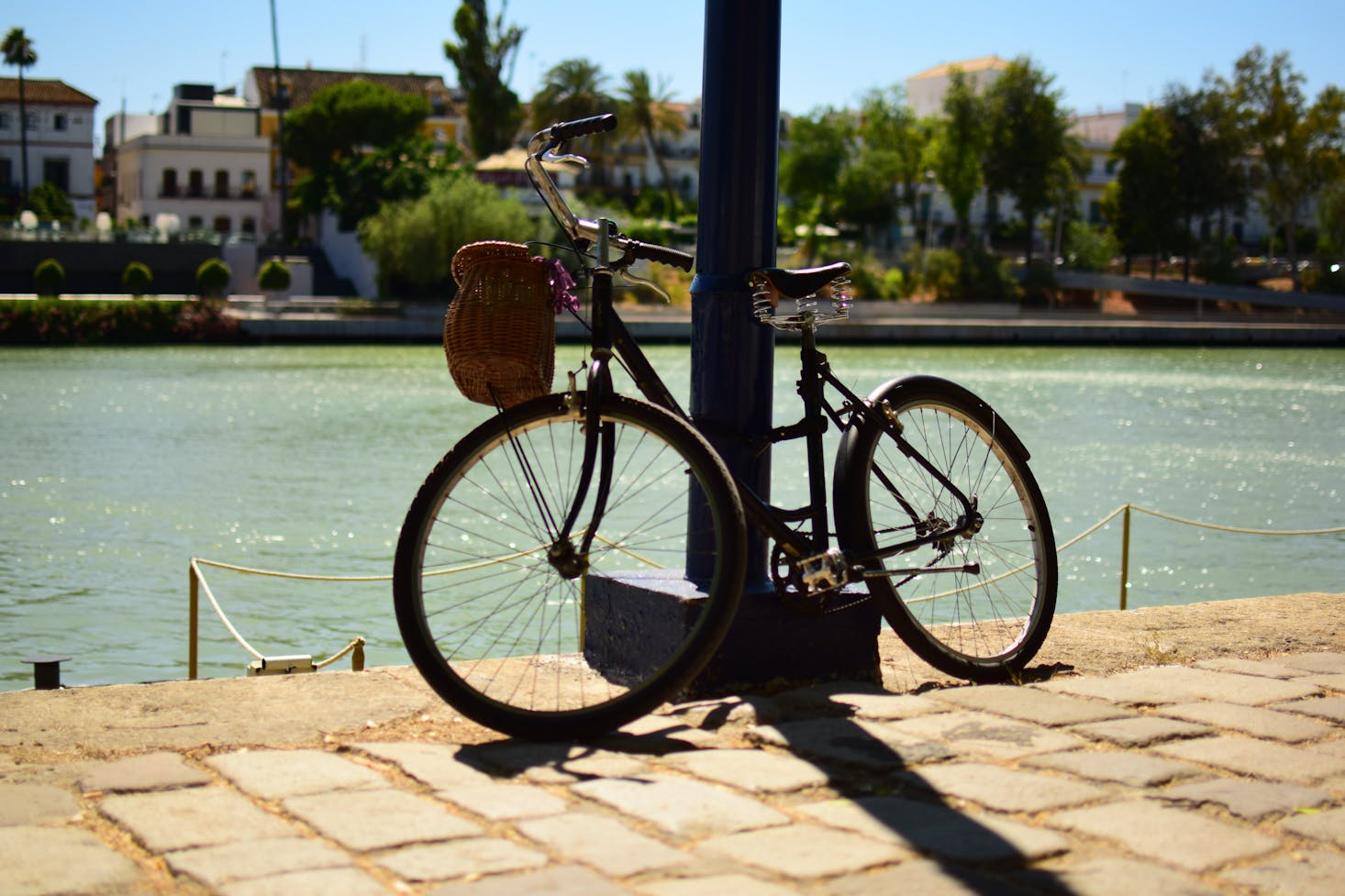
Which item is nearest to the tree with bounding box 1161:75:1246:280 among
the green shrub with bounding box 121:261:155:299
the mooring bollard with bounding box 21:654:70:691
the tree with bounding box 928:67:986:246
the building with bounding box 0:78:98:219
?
the tree with bounding box 928:67:986:246

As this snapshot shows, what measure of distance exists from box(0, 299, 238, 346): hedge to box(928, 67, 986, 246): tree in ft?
102

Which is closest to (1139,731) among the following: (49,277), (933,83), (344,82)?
(49,277)

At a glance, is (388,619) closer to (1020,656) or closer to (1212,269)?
(1020,656)

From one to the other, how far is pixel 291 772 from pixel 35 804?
423 mm

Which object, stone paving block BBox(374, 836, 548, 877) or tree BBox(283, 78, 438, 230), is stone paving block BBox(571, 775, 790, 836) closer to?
stone paving block BBox(374, 836, 548, 877)

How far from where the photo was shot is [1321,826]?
2.63 meters

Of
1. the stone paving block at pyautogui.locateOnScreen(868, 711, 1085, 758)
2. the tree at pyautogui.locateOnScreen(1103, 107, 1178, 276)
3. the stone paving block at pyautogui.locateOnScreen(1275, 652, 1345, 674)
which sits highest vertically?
the tree at pyautogui.locateOnScreen(1103, 107, 1178, 276)

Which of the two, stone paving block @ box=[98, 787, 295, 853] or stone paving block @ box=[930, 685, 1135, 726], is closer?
stone paving block @ box=[98, 787, 295, 853]

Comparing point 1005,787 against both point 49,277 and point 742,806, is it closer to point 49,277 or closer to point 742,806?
point 742,806

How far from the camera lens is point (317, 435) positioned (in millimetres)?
27906

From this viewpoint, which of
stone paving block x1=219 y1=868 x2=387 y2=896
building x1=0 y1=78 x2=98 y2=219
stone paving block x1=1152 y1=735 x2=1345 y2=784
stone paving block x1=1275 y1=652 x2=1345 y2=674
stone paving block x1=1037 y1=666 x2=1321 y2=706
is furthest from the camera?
building x1=0 y1=78 x2=98 y2=219

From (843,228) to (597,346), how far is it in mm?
75171

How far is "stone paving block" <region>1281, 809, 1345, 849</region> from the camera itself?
258 cm

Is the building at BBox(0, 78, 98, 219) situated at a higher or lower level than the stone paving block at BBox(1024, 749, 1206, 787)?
higher
